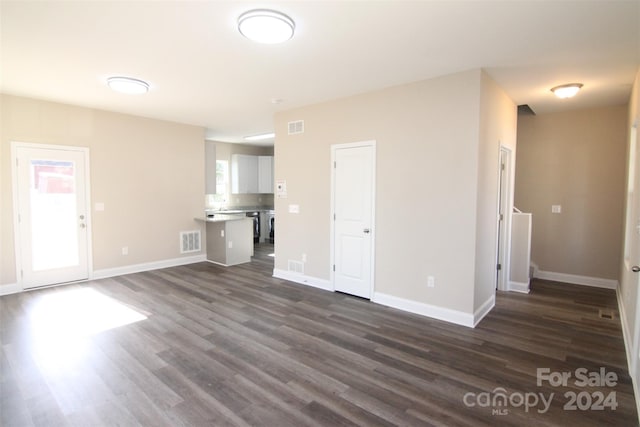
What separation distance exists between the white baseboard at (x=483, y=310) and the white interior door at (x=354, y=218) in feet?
4.29

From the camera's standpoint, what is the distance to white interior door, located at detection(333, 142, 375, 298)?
14.2 feet

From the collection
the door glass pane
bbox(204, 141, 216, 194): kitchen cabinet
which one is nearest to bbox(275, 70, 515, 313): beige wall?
bbox(204, 141, 216, 194): kitchen cabinet

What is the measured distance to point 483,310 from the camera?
383 centimetres

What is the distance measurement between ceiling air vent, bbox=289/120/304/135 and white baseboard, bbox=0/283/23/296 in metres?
4.66

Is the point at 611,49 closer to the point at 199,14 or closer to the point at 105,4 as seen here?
the point at 199,14

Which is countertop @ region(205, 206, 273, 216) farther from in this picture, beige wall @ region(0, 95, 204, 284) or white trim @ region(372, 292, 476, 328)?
white trim @ region(372, 292, 476, 328)

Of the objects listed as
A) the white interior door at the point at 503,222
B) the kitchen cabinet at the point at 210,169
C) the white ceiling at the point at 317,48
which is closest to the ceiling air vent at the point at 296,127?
the white ceiling at the point at 317,48

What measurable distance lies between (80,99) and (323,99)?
3.60 meters

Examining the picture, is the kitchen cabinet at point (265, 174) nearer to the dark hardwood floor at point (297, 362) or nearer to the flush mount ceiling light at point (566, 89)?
the dark hardwood floor at point (297, 362)

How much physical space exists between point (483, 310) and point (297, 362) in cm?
241

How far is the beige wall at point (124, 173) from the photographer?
4.55 metres

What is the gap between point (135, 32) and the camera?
8.77 feet

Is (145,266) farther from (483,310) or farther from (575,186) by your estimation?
(575,186)

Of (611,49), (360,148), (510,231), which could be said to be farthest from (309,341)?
(611,49)
